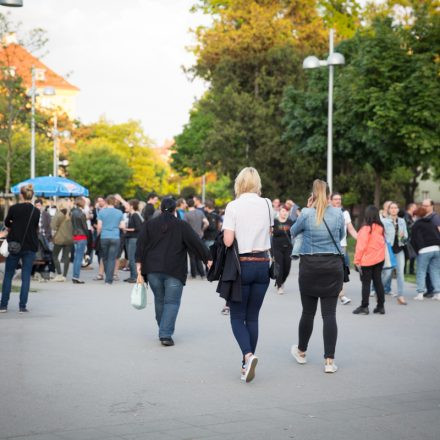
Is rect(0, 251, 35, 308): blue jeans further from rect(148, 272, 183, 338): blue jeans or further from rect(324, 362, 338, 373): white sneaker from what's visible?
rect(324, 362, 338, 373): white sneaker

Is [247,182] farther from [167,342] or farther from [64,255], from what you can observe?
[64,255]

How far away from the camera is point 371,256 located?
13820mm

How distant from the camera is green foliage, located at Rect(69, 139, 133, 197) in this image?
95188 mm

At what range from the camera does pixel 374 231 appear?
13.9 m

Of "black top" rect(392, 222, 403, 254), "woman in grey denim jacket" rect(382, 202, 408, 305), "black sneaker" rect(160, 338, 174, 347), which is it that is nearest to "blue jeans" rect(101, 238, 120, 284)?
"woman in grey denim jacket" rect(382, 202, 408, 305)

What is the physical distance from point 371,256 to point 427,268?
3102mm

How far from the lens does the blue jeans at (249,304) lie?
8141 mm

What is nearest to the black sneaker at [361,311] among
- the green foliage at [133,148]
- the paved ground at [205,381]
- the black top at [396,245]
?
the paved ground at [205,381]

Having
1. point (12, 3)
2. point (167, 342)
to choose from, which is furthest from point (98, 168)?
point (167, 342)

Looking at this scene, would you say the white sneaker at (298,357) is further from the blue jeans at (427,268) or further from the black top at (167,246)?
the blue jeans at (427,268)

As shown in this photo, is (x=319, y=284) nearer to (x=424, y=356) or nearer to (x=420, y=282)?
(x=424, y=356)

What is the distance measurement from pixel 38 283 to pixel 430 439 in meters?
14.1

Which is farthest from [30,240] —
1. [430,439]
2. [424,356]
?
[430,439]

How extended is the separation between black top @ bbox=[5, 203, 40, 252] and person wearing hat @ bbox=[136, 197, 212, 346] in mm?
3207
